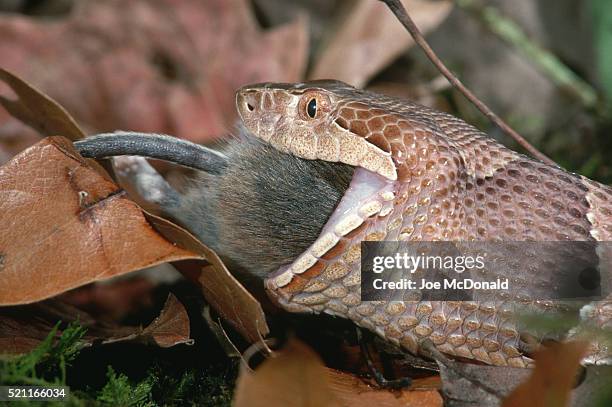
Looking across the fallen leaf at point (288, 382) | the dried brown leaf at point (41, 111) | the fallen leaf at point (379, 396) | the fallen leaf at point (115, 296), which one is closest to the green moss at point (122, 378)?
the fallen leaf at point (379, 396)

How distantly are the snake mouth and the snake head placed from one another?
5cm

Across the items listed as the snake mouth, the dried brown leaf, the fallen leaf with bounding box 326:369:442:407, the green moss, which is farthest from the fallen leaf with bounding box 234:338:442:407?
the dried brown leaf

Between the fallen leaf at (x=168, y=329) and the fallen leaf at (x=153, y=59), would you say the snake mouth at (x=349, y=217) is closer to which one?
the fallen leaf at (x=168, y=329)

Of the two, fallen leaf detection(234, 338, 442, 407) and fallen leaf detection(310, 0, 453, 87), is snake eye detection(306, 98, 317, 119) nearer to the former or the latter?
fallen leaf detection(234, 338, 442, 407)

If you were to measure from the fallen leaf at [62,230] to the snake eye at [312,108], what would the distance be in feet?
1.82

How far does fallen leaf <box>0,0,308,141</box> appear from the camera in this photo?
421cm

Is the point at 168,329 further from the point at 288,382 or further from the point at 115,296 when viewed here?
the point at 115,296

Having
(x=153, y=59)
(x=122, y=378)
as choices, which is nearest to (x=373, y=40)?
(x=153, y=59)

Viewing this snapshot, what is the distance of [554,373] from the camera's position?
158 centimetres

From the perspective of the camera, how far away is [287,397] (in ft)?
5.35

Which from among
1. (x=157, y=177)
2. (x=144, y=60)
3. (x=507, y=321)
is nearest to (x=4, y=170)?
(x=157, y=177)

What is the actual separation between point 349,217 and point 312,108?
353 millimetres

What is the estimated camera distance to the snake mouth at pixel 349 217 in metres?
2.14

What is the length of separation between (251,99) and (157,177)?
56 centimetres
